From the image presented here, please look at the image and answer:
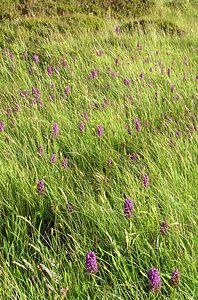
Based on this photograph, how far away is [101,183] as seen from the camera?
242 centimetres

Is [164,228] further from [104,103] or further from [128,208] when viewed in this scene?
[104,103]

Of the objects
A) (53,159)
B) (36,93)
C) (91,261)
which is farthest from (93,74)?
(91,261)

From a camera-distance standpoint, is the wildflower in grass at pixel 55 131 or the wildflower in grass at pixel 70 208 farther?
the wildflower in grass at pixel 55 131

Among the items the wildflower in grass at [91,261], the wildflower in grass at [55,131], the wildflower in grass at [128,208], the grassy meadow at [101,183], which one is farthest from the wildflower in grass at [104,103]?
the wildflower in grass at [91,261]

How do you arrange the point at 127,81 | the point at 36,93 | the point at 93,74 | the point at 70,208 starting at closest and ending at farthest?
the point at 70,208 < the point at 36,93 < the point at 127,81 < the point at 93,74

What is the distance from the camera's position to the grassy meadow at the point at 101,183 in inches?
68.2

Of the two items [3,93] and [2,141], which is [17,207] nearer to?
[2,141]

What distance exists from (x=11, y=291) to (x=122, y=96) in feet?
8.25

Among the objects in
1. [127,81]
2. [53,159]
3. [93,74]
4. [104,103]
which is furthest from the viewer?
[93,74]

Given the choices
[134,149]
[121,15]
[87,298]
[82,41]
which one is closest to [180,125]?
[134,149]

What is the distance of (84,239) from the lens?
74.9 inches

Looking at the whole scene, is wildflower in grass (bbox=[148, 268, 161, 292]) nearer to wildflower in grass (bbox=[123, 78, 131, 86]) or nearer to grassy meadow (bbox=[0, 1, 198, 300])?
grassy meadow (bbox=[0, 1, 198, 300])

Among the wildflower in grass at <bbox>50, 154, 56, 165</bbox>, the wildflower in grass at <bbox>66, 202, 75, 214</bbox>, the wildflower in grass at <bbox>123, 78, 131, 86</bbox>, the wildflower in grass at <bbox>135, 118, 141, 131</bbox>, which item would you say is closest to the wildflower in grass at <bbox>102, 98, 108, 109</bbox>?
the wildflower in grass at <bbox>123, 78, 131, 86</bbox>

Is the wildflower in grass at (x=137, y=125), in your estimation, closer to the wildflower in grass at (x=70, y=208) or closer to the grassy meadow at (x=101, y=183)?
the grassy meadow at (x=101, y=183)
